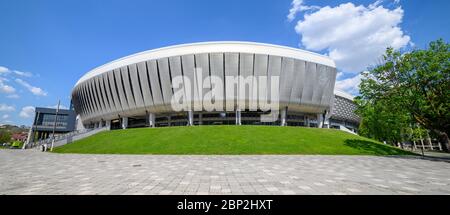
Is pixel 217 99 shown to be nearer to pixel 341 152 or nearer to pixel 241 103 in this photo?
pixel 241 103

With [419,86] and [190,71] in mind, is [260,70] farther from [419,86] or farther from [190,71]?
[419,86]

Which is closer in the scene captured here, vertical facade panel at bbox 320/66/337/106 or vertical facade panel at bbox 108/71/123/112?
vertical facade panel at bbox 320/66/337/106

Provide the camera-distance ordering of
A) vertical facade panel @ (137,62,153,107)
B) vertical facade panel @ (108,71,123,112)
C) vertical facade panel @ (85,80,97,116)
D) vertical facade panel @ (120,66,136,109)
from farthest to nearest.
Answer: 1. vertical facade panel @ (85,80,97,116)
2. vertical facade panel @ (108,71,123,112)
3. vertical facade panel @ (120,66,136,109)
4. vertical facade panel @ (137,62,153,107)

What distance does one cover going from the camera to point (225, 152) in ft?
64.8

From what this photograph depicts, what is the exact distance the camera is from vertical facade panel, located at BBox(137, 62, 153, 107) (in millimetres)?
42772

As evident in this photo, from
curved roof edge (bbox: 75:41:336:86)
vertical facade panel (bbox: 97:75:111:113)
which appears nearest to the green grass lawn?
curved roof edge (bbox: 75:41:336:86)

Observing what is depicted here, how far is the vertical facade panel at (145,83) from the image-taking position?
42772 millimetres

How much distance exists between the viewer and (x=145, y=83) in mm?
43000

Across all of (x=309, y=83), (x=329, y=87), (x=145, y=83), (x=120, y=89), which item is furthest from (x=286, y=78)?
(x=120, y=89)

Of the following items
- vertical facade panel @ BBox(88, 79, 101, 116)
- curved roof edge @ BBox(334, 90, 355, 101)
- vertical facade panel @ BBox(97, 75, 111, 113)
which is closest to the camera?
vertical facade panel @ BBox(97, 75, 111, 113)

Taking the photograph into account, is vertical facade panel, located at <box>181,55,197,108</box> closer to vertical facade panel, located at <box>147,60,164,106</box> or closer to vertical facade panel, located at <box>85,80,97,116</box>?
vertical facade panel, located at <box>147,60,164,106</box>

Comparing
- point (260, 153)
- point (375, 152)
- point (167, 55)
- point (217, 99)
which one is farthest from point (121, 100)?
point (375, 152)
